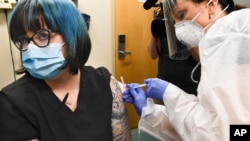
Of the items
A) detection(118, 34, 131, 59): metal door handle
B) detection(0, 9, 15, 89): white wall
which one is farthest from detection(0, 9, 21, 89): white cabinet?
detection(118, 34, 131, 59): metal door handle

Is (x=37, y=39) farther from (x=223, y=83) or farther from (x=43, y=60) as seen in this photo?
(x=223, y=83)

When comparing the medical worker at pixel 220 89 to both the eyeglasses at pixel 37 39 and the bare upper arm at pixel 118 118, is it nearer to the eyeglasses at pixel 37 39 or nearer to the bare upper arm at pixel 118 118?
the bare upper arm at pixel 118 118

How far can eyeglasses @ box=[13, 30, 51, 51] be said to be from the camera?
97cm

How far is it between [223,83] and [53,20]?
0.68 metres

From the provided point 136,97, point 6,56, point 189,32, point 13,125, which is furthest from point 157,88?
point 6,56

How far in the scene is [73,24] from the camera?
1.01 meters

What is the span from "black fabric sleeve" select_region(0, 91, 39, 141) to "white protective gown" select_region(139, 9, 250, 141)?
59 cm

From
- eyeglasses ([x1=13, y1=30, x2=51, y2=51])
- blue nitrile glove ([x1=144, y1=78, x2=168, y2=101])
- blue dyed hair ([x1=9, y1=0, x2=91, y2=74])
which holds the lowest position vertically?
blue nitrile glove ([x1=144, y1=78, x2=168, y2=101])

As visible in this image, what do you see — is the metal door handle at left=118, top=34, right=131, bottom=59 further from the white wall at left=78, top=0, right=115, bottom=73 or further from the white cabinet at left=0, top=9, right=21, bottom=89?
the white cabinet at left=0, top=9, right=21, bottom=89

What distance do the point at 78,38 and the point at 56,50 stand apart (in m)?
0.11

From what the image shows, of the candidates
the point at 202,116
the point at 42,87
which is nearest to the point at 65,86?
the point at 42,87

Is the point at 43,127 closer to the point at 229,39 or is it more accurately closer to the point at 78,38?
the point at 78,38

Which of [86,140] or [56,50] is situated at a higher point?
[56,50]

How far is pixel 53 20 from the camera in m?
0.97
